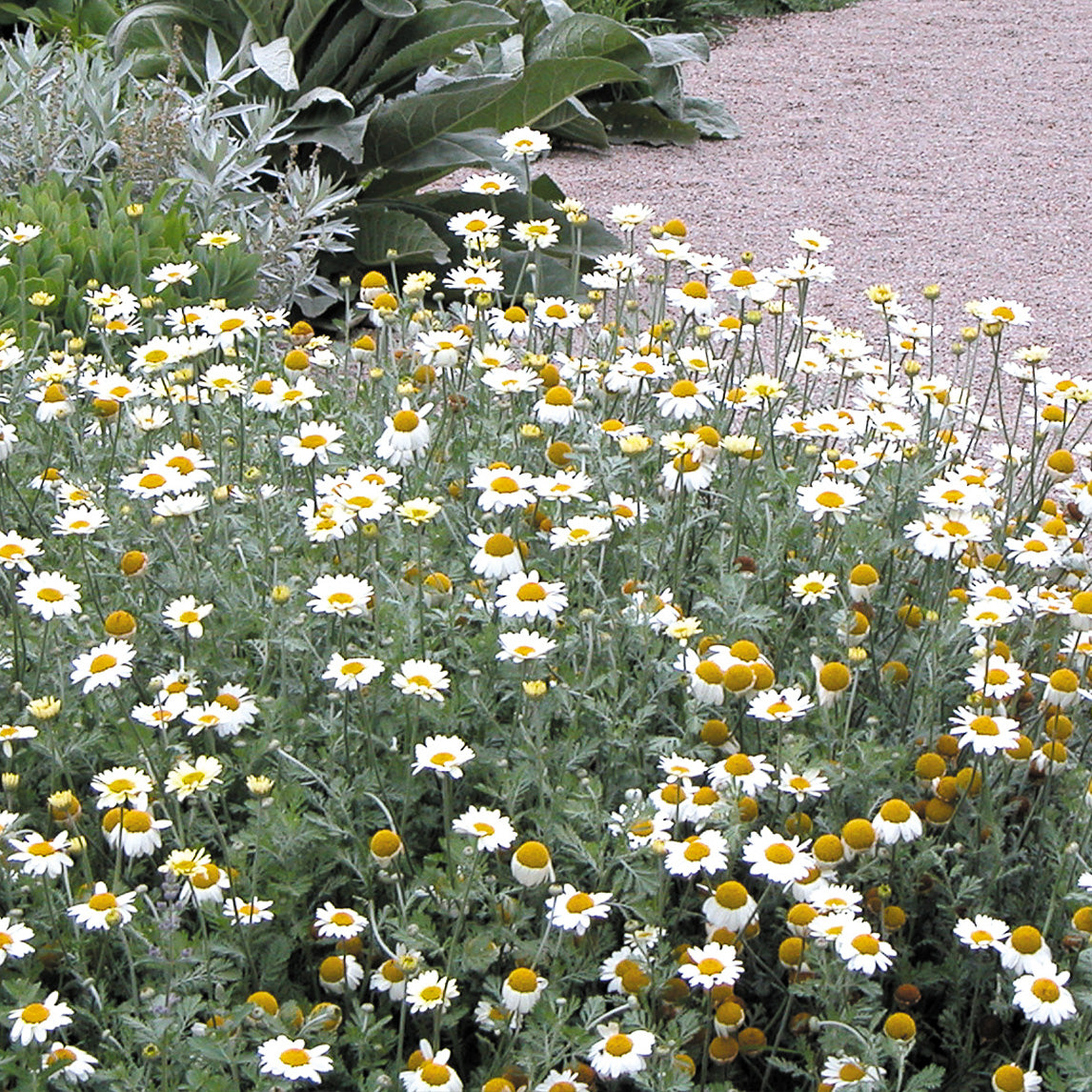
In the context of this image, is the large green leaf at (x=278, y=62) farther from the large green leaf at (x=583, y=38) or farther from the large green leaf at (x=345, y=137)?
the large green leaf at (x=583, y=38)

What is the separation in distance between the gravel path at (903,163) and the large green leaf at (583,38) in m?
0.66

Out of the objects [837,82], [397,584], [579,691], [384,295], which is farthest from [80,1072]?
[837,82]

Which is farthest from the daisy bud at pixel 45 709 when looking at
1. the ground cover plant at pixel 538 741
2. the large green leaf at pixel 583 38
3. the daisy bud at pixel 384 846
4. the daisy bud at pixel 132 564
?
the large green leaf at pixel 583 38

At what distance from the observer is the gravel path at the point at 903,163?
5949mm

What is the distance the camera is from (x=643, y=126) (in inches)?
287

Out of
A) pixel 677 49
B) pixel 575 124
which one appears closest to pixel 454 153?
pixel 575 124

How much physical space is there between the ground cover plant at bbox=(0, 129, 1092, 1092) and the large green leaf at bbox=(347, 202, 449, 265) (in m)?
2.04

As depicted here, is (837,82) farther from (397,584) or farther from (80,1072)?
(80,1072)

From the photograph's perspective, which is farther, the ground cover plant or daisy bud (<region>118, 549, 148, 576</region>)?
daisy bud (<region>118, 549, 148, 576</region>)

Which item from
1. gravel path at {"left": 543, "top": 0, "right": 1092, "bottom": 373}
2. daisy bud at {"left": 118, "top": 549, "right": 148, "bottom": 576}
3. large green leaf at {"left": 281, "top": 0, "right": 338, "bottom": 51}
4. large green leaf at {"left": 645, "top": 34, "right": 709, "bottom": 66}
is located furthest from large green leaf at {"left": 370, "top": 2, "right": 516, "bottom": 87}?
daisy bud at {"left": 118, "top": 549, "right": 148, "bottom": 576}

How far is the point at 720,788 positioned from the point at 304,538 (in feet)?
3.42

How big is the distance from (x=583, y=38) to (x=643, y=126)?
1.49m

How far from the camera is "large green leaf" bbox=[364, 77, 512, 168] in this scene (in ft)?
17.4

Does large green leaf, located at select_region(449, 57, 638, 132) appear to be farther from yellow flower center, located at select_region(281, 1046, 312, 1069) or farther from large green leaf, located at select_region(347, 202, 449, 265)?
yellow flower center, located at select_region(281, 1046, 312, 1069)
